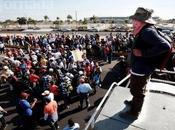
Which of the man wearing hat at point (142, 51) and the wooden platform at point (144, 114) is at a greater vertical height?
the man wearing hat at point (142, 51)

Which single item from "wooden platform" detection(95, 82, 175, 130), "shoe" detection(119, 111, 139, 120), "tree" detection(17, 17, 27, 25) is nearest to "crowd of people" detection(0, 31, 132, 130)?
"wooden platform" detection(95, 82, 175, 130)

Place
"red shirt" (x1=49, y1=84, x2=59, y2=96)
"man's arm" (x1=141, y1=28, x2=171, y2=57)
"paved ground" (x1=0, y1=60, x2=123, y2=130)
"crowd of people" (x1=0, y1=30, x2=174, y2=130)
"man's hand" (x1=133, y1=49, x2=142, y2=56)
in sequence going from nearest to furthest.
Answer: "man's arm" (x1=141, y1=28, x2=171, y2=57) < "man's hand" (x1=133, y1=49, x2=142, y2=56) < "crowd of people" (x1=0, y1=30, x2=174, y2=130) < "paved ground" (x1=0, y1=60, x2=123, y2=130) < "red shirt" (x1=49, y1=84, x2=59, y2=96)

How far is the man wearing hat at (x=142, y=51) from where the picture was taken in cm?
417

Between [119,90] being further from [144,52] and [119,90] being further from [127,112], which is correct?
[144,52]

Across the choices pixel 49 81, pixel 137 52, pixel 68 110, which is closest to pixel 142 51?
pixel 137 52

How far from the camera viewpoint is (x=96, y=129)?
4.43 meters

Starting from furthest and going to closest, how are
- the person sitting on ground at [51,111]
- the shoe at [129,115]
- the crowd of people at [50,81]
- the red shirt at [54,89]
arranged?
1. the red shirt at [54,89]
2. the crowd of people at [50,81]
3. the person sitting on ground at [51,111]
4. the shoe at [129,115]

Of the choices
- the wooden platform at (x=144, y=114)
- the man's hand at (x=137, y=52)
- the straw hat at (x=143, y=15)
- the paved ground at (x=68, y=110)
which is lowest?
the paved ground at (x=68, y=110)

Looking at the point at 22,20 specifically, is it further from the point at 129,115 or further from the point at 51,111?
the point at 129,115

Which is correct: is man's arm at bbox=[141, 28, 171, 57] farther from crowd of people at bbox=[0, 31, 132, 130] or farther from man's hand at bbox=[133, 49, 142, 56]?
crowd of people at bbox=[0, 31, 132, 130]

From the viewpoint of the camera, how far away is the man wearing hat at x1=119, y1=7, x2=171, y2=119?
4.17 m

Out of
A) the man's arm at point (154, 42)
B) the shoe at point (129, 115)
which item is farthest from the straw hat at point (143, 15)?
the shoe at point (129, 115)

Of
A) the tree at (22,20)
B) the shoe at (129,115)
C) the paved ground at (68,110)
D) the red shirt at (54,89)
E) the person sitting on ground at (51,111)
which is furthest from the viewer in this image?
the tree at (22,20)

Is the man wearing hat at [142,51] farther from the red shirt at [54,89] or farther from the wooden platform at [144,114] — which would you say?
the red shirt at [54,89]
